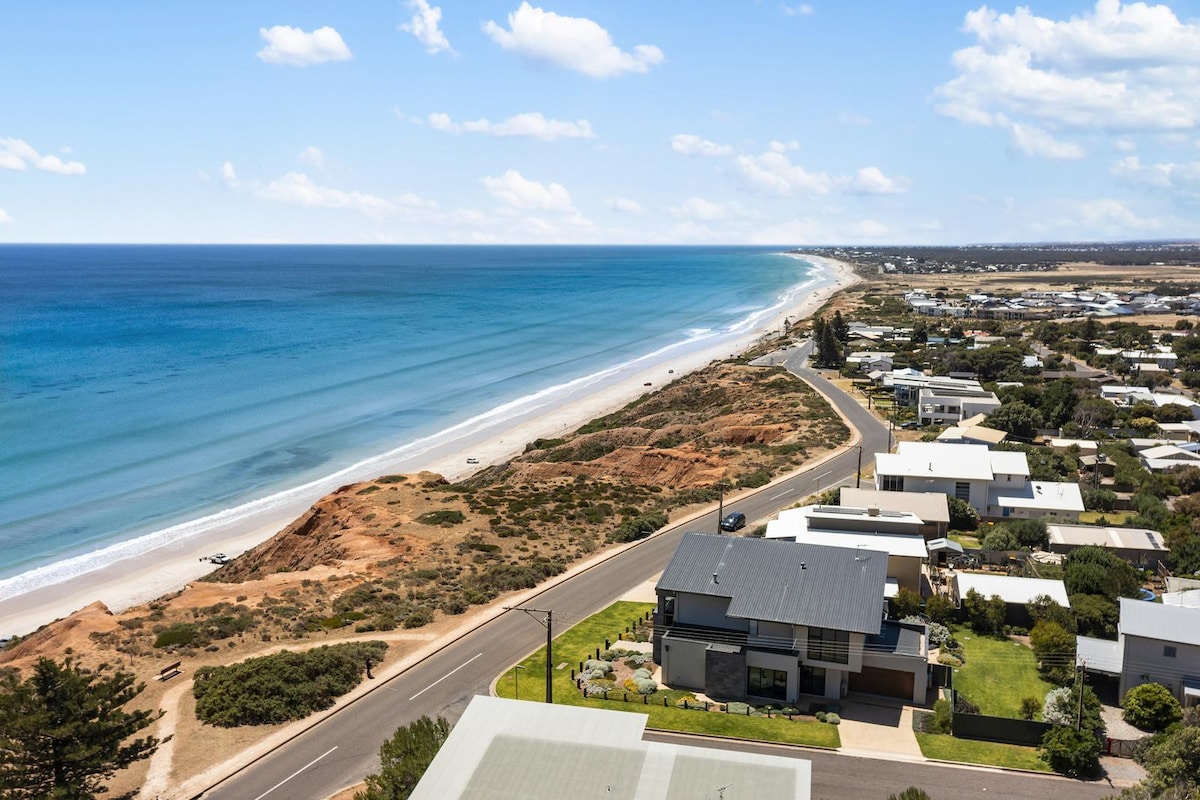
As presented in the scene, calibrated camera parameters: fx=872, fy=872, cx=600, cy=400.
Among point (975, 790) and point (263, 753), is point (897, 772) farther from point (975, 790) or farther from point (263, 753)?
point (263, 753)

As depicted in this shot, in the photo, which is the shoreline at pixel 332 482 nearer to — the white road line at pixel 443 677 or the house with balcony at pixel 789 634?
the white road line at pixel 443 677

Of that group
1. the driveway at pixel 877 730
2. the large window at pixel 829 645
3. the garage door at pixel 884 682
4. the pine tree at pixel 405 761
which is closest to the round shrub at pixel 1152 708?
the garage door at pixel 884 682

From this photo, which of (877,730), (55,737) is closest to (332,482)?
(55,737)

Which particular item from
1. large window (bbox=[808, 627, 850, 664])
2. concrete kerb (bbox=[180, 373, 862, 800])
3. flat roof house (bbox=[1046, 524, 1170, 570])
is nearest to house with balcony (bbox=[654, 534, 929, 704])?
large window (bbox=[808, 627, 850, 664])

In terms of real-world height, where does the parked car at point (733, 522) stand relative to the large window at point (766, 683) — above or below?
above

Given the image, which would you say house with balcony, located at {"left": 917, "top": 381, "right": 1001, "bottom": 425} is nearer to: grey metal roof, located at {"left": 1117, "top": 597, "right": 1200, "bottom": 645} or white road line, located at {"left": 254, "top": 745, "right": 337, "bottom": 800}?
grey metal roof, located at {"left": 1117, "top": 597, "right": 1200, "bottom": 645}

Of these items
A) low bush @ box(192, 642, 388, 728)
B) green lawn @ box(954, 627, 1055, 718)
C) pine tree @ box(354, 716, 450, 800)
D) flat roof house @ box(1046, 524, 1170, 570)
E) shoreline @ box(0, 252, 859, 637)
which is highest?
pine tree @ box(354, 716, 450, 800)
